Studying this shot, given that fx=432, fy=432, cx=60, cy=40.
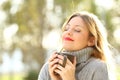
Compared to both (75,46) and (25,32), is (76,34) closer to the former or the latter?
(75,46)

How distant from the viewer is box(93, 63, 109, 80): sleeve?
8.83 feet

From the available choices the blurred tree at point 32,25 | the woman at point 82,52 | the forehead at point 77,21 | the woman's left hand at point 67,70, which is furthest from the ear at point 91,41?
the blurred tree at point 32,25

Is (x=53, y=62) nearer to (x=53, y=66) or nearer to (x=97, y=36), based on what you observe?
(x=53, y=66)

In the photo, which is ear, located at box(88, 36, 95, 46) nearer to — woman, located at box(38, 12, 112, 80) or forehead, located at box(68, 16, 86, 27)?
woman, located at box(38, 12, 112, 80)

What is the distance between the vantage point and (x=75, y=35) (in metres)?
2.74

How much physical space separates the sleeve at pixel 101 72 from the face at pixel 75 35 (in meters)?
0.17

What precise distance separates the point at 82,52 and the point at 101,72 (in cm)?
17

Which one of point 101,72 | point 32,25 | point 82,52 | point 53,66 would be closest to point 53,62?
point 53,66

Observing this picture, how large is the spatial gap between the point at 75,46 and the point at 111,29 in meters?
10.7

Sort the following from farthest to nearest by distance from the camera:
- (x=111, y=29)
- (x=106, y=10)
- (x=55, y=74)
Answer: (x=106, y=10) → (x=111, y=29) → (x=55, y=74)

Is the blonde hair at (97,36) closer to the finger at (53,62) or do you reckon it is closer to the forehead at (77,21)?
the forehead at (77,21)

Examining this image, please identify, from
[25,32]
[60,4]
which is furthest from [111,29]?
[25,32]

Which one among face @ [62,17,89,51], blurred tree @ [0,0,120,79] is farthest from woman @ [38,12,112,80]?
blurred tree @ [0,0,120,79]

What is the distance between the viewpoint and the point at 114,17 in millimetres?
13727
